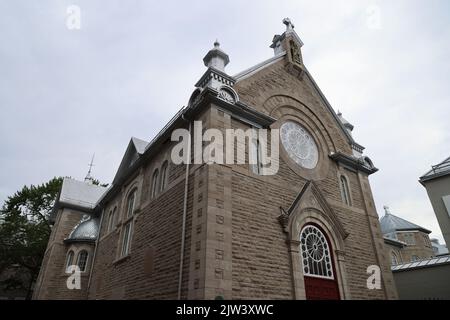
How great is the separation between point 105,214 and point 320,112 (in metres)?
15.6

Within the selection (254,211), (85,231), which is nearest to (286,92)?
(254,211)

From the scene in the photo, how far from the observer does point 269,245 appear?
31.3 feet

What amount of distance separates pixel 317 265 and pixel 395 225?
31.8 m

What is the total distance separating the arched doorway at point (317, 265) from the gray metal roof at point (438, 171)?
906cm

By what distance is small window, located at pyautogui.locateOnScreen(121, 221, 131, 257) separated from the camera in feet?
47.4

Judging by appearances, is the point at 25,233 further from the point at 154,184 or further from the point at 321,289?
the point at 321,289

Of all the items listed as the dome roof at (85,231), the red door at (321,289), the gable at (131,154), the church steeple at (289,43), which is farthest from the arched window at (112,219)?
the church steeple at (289,43)

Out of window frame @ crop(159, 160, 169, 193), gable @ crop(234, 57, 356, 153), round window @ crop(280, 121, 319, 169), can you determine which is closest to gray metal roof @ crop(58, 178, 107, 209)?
window frame @ crop(159, 160, 169, 193)

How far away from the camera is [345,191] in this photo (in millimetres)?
14344

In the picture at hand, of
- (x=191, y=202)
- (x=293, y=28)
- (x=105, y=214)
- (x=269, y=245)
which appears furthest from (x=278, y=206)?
(x=105, y=214)

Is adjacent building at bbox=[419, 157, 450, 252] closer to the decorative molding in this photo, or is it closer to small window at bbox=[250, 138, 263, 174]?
the decorative molding

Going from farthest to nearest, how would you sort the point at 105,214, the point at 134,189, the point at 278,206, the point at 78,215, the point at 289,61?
the point at 78,215
the point at 105,214
the point at 134,189
the point at 289,61
the point at 278,206

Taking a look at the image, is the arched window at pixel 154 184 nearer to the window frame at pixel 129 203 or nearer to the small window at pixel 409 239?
the window frame at pixel 129 203
